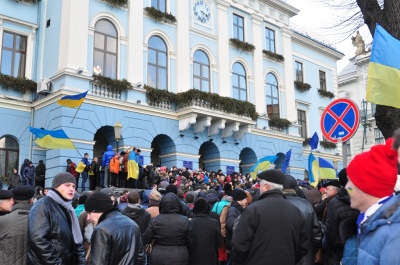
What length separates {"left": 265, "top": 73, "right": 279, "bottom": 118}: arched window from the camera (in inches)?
1096

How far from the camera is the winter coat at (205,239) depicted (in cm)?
660

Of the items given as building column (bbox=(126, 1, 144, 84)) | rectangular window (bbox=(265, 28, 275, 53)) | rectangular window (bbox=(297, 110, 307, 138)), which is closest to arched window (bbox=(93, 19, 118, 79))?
building column (bbox=(126, 1, 144, 84))

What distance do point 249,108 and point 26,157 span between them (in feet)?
40.3

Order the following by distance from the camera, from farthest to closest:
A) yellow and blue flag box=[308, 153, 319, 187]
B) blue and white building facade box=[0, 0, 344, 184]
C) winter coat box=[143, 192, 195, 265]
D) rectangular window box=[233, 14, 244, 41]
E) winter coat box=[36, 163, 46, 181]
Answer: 1. rectangular window box=[233, 14, 244, 41]
2. blue and white building facade box=[0, 0, 344, 184]
3. winter coat box=[36, 163, 46, 181]
4. yellow and blue flag box=[308, 153, 319, 187]
5. winter coat box=[143, 192, 195, 265]

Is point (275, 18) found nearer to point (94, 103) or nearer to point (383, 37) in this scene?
point (94, 103)

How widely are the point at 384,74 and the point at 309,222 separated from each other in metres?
2.17

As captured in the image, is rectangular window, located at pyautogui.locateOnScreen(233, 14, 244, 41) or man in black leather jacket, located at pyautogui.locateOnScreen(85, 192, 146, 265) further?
rectangular window, located at pyautogui.locateOnScreen(233, 14, 244, 41)

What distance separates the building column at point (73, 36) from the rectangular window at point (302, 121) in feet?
57.8

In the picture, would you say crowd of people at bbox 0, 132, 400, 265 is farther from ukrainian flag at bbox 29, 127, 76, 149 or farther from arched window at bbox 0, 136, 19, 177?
arched window at bbox 0, 136, 19, 177

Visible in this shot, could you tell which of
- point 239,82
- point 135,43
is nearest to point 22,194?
point 135,43

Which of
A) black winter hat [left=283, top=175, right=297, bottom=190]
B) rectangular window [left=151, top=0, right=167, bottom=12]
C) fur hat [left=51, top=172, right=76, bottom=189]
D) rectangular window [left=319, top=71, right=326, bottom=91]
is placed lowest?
black winter hat [left=283, top=175, right=297, bottom=190]

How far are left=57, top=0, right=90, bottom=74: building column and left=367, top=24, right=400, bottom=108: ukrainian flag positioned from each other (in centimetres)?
1500

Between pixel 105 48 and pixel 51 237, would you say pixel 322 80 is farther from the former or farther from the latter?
pixel 51 237

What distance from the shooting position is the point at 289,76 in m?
29.5
